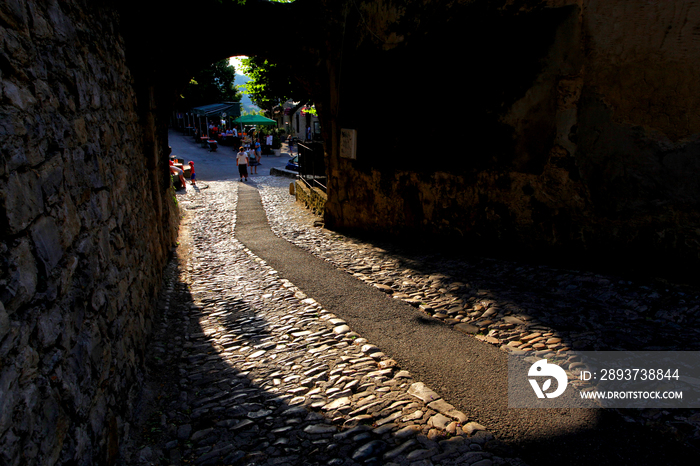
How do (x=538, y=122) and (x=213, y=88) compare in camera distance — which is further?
(x=213, y=88)

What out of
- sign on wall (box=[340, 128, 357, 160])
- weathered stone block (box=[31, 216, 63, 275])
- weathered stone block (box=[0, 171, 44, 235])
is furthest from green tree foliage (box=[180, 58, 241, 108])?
weathered stone block (box=[0, 171, 44, 235])

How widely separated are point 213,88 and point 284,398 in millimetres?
50699

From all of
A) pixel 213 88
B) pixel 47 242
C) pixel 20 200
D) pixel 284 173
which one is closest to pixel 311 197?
pixel 284 173

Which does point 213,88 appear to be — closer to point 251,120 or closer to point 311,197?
point 251,120

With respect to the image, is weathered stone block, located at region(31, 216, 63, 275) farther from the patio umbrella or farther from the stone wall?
the patio umbrella

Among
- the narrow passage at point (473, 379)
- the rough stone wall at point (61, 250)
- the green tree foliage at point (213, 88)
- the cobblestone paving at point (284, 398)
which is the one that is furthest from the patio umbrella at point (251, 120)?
the rough stone wall at point (61, 250)

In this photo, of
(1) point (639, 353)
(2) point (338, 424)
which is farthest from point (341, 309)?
(1) point (639, 353)

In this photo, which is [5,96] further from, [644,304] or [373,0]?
[373,0]

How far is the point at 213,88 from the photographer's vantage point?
49.3 metres

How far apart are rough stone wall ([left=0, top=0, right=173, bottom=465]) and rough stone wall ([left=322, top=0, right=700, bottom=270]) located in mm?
4925

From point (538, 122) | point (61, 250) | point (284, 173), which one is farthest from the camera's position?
point (284, 173)

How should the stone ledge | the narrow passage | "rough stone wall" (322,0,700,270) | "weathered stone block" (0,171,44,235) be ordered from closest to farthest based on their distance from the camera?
"weathered stone block" (0,171,44,235), the narrow passage, "rough stone wall" (322,0,700,270), the stone ledge

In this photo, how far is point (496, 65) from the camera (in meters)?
6.44

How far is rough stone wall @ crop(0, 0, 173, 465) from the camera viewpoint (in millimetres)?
1727
